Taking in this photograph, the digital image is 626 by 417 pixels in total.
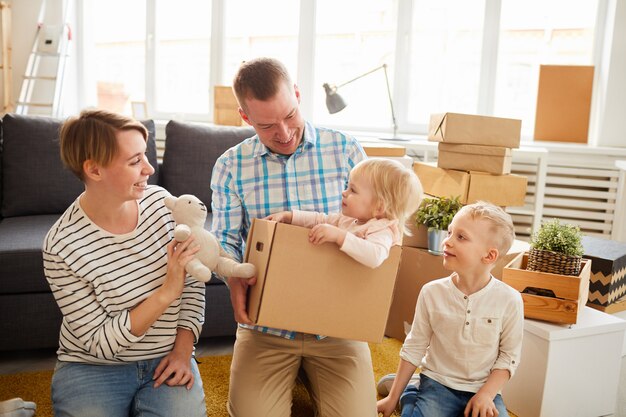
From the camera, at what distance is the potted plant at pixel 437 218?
7.61 ft

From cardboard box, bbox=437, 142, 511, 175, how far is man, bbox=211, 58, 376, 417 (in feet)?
3.67

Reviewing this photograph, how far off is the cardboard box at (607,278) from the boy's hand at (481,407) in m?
0.97

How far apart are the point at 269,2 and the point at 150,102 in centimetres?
119

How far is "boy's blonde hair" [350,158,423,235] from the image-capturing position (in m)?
1.48

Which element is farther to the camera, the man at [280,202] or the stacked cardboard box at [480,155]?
the stacked cardboard box at [480,155]

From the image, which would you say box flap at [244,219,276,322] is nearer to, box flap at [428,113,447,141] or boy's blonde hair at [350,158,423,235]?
boy's blonde hair at [350,158,423,235]

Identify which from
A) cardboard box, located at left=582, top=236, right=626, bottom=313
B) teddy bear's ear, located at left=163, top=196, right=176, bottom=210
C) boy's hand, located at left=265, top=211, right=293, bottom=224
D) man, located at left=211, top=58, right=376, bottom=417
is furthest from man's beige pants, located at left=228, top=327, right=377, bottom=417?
cardboard box, located at left=582, top=236, right=626, bottom=313

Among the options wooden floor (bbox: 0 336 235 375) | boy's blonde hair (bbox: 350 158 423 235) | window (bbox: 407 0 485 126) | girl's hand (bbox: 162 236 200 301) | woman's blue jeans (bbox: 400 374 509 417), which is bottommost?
wooden floor (bbox: 0 336 235 375)

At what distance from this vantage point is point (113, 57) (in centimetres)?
449

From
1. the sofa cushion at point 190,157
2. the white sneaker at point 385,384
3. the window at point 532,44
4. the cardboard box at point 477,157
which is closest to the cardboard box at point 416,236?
the cardboard box at point 477,157

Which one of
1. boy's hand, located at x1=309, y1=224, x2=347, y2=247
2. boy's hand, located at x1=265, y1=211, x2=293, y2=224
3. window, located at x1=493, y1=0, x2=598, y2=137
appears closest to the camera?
boy's hand, located at x1=309, y1=224, x2=347, y2=247

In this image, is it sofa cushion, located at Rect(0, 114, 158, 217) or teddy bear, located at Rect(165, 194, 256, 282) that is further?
sofa cushion, located at Rect(0, 114, 158, 217)

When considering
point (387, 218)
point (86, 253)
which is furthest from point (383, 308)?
point (86, 253)

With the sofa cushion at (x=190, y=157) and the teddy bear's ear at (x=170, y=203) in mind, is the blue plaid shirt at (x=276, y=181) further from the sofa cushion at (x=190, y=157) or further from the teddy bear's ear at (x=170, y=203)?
the sofa cushion at (x=190, y=157)
